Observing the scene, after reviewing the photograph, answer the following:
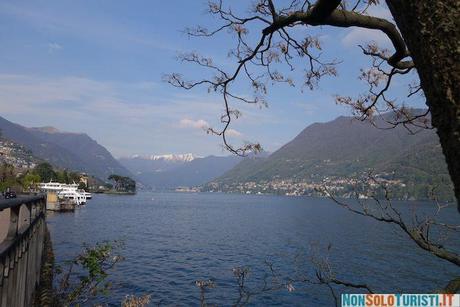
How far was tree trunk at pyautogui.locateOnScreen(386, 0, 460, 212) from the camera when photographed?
74.7 inches

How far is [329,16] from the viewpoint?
353 centimetres

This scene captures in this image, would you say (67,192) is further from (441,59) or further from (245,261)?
(441,59)

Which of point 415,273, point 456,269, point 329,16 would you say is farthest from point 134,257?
point 329,16

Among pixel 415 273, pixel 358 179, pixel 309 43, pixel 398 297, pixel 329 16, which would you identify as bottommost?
pixel 415 273

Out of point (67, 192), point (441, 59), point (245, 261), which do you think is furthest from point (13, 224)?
point (67, 192)

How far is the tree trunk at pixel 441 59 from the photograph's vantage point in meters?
1.90

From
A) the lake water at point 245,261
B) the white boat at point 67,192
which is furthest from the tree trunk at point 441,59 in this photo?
the white boat at point 67,192

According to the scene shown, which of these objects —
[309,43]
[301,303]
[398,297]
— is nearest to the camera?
[398,297]

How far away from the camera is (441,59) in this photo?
6.32 feet

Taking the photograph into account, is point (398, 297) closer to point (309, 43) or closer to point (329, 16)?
point (329, 16)

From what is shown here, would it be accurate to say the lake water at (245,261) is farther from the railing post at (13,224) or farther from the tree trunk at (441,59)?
the tree trunk at (441,59)

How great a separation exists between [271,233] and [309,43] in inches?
2530

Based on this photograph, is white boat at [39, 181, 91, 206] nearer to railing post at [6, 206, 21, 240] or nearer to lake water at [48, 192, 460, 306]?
lake water at [48, 192, 460, 306]

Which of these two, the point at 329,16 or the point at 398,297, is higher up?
the point at 329,16
